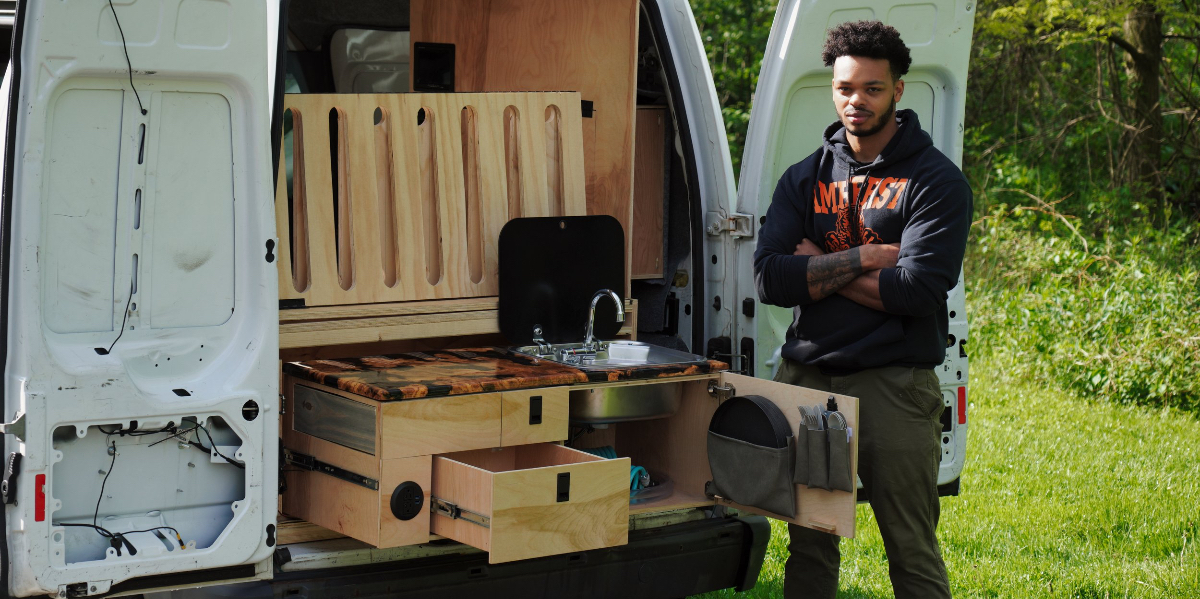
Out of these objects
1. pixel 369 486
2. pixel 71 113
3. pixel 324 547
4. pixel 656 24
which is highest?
pixel 656 24

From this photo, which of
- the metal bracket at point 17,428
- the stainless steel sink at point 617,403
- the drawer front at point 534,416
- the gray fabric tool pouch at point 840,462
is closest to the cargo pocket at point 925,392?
the gray fabric tool pouch at point 840,462

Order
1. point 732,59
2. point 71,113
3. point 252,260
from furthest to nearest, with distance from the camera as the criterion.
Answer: point 732,59 → point 252,260 → point 71,113

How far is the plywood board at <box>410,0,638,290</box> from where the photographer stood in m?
4.29

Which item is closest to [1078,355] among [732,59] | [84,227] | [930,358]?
[930,358]

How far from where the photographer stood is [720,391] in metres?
3.75

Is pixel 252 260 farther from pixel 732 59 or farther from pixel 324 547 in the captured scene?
pixel 732 59

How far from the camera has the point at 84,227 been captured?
2.73 metres

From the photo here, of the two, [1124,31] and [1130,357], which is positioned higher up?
[1124,31]

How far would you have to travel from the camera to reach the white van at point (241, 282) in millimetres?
2672

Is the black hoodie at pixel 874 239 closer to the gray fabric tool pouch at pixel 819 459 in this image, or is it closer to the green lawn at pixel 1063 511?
the gray fabric tool pouch at pixel 819 459

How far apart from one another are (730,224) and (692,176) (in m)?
0.23

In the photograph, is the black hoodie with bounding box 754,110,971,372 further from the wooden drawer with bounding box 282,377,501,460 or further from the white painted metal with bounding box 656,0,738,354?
the wooden drawer with bounding box 282,377,501,460

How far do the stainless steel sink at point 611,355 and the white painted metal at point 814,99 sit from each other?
0.38 meters

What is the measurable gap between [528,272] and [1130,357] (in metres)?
5.26
